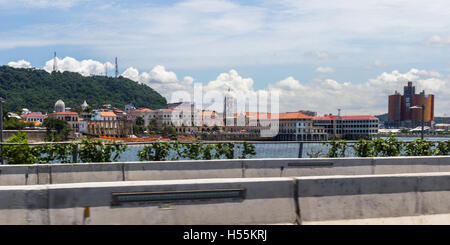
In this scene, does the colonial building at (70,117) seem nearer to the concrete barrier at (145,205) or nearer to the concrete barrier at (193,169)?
the concrete barrier at (193,169)

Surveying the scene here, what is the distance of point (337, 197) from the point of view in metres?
6.24

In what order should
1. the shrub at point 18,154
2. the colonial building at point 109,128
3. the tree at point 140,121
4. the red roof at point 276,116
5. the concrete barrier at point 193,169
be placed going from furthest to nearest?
the tree at point 140,121
the colonial building at point 109,128
the red roof at point 276,116
the shrub at point 18,154
the concrete barrier at point 193,169

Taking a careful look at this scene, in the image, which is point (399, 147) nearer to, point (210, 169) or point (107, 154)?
point (210, 169)

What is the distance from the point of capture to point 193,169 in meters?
12.0

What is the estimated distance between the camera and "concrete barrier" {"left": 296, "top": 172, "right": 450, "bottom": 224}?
242 inches

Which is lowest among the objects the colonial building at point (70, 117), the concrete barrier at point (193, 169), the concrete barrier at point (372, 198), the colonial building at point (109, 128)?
the colonial building at point (109, 128)

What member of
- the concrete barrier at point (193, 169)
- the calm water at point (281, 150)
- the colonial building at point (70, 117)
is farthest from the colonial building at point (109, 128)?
the concrete barrier at point (193, 169)

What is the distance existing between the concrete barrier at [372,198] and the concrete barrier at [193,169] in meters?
5.96

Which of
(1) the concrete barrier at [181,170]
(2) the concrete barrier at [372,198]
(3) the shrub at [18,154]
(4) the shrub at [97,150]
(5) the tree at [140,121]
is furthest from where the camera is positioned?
(5) the tree at [140,121]

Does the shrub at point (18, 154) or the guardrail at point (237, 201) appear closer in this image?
the guardrail at point (237, 201)

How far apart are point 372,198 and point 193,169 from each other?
6.46 meters

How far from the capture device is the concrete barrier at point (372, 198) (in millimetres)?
6156

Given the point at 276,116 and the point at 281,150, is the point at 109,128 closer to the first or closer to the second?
the point at 276,116

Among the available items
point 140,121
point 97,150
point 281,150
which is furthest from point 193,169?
point 140,121
